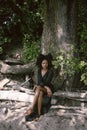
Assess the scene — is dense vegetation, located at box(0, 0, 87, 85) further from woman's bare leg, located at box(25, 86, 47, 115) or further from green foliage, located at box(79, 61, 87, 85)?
woman's bare leg, located at box(25, 86, 47, 115)

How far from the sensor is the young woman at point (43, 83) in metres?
7.67

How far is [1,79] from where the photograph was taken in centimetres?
1053

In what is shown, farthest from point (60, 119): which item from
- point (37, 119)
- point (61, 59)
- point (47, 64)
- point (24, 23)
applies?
point (24, 23)

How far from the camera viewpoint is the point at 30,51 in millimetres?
10406

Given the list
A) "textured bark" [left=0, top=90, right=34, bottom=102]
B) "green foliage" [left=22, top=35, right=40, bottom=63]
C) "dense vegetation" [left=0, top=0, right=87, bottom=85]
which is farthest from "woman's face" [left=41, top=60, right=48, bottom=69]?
"green foliage" [left=22, top=35, right=40, bottom=63]

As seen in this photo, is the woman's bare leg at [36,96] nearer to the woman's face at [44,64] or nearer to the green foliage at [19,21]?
the woman's face at [44,64]

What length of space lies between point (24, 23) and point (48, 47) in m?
2.66

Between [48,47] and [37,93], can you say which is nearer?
[37,93]

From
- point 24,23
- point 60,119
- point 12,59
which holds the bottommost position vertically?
point 60,119

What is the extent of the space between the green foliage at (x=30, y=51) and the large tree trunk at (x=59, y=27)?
2.61ft

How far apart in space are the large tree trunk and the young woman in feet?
4.78

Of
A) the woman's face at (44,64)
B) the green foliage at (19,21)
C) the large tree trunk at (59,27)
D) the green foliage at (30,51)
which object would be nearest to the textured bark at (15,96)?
the large tree trunk at (59,27)

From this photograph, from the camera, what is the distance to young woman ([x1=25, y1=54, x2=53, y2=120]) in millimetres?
7672

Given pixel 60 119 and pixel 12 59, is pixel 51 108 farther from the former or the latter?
pixel 12 59
